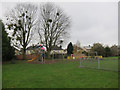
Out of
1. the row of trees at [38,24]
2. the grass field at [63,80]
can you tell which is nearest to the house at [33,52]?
the row of trees at [38,24]

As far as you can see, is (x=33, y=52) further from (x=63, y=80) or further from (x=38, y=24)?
(x=63, y=80)

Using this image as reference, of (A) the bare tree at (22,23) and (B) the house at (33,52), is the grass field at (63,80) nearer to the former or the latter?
(B) the house at (33,52)

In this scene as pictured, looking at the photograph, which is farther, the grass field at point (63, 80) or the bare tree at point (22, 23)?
the bare tree at point (22, 23)

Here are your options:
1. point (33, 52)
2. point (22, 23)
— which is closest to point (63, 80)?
point (22, 23)

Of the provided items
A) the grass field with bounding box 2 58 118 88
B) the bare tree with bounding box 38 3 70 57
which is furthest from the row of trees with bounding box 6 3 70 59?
the grass field with bounding box 2 58 118 88

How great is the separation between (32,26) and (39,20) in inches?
98.6

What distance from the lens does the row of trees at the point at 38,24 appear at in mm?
27181

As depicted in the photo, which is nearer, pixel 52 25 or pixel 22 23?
pixel 22 23

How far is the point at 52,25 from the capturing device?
30578mm

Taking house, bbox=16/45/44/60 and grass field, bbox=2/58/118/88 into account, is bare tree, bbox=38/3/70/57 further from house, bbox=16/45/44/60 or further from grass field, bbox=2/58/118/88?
grass field, bbox=2/58/118/88

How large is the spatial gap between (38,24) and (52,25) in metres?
3.70

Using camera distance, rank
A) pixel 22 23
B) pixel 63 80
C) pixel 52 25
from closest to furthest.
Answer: pixel 63 80 → pixel 22 23 → pixel 52 25

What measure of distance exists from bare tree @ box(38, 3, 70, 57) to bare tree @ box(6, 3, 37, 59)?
2.54m

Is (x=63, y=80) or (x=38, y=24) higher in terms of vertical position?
(x=38, y=24)
